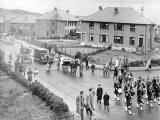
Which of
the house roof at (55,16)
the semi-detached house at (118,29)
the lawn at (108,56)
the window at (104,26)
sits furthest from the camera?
the house roof at (55,16)

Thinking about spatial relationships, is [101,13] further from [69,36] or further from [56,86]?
[56,86]

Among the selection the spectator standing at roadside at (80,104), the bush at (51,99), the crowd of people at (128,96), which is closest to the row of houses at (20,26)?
the bush at (51,99)

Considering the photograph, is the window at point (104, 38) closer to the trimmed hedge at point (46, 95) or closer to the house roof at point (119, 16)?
the house roof at point (119, 16)

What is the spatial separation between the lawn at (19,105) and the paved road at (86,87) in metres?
2.11

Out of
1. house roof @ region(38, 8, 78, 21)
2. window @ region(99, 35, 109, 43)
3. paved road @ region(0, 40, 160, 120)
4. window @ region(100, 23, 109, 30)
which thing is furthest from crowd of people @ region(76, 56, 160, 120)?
house roof @ region(38, 8, 78, 21)

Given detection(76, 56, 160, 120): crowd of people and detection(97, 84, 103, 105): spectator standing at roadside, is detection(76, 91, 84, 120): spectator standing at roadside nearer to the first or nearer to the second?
detection(76, 56, 160, 120): crowd of people

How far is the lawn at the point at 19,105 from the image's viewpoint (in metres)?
19.8

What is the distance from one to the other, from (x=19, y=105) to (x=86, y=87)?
270 inches

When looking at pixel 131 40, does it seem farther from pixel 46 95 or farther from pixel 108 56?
pixel 46 95

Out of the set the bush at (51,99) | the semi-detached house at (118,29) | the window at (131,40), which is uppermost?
the semi-detached house at (118,29)

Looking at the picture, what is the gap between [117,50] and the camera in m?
56.0

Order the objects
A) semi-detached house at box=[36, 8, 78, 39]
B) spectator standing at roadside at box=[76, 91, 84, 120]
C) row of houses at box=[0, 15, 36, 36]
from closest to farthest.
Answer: spectator standing at roadside at box=[76, 91, 84, 120], semi-detached house at box=[36, 8, 78, 39], row of houses at box=[0, 15, 36, 36]

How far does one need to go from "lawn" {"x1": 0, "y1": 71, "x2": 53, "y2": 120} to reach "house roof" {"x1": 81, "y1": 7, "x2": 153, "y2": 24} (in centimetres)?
3179

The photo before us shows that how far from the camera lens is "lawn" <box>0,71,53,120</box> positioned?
19811mm
